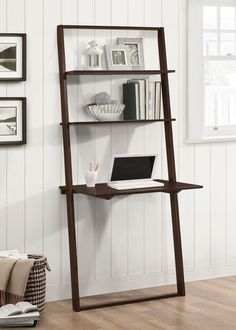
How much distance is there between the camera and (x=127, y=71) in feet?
15.9

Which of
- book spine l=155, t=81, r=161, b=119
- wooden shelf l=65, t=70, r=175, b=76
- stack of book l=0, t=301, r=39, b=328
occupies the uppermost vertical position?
wooden shelf l=65, t=70, r=175, b=76

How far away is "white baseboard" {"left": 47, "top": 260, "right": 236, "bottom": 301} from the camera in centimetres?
502

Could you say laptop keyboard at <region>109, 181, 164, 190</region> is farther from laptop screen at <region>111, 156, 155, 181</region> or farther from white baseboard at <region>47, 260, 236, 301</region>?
white baseboard at <region>47, 260, 236, 301</region>

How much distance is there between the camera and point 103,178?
5098 millimetres

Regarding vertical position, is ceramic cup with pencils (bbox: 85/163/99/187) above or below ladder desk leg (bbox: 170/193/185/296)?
above

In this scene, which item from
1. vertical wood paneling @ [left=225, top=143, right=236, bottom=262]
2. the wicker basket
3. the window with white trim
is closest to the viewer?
the wicker basket

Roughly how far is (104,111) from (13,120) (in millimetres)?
590

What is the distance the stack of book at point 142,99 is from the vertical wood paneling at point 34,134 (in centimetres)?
59

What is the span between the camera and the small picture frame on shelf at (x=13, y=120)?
4.76 metres

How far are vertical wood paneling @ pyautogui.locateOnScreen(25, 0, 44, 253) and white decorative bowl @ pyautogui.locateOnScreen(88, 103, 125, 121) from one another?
1.12 ft

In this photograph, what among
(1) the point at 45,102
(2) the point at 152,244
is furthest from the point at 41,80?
(2) the point at 152,244

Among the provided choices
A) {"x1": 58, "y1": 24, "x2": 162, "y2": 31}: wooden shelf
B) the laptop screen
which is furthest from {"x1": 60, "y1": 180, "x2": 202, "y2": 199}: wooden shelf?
{"x1": 58, "y1": 24, "x2": 162, "y2": 31}: wooden shelf

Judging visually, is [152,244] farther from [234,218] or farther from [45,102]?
[45,102]

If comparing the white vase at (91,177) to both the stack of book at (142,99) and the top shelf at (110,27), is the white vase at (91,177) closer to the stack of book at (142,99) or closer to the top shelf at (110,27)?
the stack of book at (142,99)
